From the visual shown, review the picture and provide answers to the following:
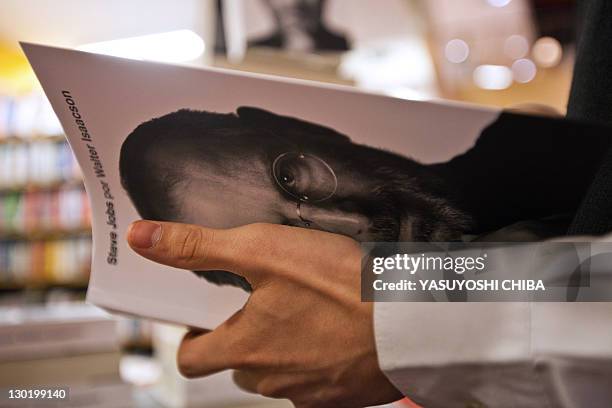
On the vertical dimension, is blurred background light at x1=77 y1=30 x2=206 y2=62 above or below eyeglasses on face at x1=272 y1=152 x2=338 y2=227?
above

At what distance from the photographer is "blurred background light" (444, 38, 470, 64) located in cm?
374

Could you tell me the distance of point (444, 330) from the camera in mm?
520

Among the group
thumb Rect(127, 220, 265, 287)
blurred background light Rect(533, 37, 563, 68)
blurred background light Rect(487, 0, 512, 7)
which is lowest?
thumb Rect(127, 220, 265, 287)

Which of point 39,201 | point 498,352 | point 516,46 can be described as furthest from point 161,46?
point 498,352

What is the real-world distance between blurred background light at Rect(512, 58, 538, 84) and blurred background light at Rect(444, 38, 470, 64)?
0.31 meters

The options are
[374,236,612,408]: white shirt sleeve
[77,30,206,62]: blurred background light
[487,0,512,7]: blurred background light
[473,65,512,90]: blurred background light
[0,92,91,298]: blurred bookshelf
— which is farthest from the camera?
[77,30,206,62]: blurred background light

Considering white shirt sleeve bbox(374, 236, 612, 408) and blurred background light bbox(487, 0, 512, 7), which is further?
blurred background light bbox(487, 0, 512, 7)

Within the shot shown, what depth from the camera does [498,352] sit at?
50cm

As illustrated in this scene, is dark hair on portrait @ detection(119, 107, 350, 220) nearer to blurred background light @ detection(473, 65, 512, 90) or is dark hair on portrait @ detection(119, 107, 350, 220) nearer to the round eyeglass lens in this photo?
the round eyeglass lens

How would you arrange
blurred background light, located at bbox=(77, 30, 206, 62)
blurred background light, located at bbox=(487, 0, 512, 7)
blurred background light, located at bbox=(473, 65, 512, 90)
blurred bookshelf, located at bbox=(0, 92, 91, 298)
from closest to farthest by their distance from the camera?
blurred background light, located at bbox=(487, 0, 512, 7)
blurred background light, located at bbox=(473, 65, 512, 90)
blurred bookshelf, located at bbox=(0, 92, 91, 298)
blurred background light, located at bbox=(77, 30, 206, 62)

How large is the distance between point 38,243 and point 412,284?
417 cm

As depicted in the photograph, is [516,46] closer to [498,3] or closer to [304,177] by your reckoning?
[498,3]

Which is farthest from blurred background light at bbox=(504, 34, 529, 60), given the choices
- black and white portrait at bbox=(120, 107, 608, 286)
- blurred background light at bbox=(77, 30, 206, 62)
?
black and white portrait at bbox=(120, 107, 608, 286)

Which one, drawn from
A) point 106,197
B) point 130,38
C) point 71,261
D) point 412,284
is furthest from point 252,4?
point 130,38
